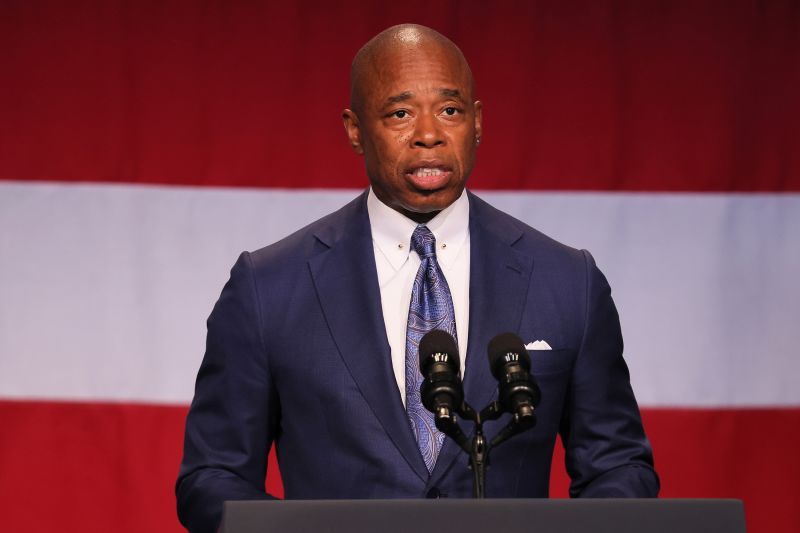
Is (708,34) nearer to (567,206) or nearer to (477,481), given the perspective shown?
(567,206)

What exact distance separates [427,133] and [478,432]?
0.57 meters

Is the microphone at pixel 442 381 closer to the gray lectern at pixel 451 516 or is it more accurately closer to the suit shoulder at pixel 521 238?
the gray lectern at pixel 451 516

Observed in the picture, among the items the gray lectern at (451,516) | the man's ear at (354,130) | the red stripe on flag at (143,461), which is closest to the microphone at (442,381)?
the gray lectern at (451,516)

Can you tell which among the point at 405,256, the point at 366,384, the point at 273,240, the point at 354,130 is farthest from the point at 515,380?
the point at 273,240

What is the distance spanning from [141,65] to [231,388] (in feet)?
4.26

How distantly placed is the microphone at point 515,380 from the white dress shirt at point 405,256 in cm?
47

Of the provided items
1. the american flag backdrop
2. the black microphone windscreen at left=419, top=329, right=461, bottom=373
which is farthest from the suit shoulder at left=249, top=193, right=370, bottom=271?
the american flag backdrop

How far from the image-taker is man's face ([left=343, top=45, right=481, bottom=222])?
1.84m

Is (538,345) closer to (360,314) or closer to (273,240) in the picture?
(360,314)

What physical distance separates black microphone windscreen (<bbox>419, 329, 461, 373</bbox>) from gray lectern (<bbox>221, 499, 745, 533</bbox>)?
0.57 ft

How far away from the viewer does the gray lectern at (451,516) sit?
1255 millimetres

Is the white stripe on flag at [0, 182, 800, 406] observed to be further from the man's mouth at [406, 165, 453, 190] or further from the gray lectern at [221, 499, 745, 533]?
the gray lectern at [221, 499, 745, 533]

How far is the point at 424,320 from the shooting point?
1.85 meters

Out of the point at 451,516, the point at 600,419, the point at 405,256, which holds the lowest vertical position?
the point at 451,516
